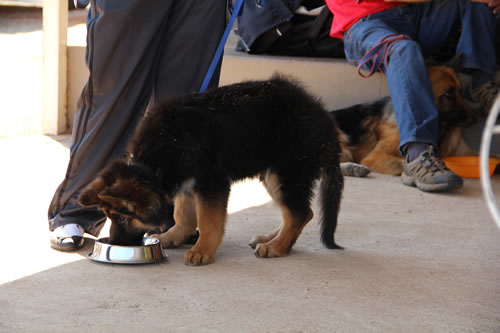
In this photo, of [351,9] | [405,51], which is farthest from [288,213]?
[351,9]

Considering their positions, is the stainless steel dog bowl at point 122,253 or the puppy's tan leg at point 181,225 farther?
the puppy's tan leg at point 181,225

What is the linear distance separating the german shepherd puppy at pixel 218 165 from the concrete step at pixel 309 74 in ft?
8.14

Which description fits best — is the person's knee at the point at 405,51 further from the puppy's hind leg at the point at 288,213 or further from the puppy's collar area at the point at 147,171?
the puppy's collar area at the point at 147,171

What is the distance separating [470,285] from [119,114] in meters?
1.78

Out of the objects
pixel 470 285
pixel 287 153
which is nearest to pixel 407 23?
pixel 287 153

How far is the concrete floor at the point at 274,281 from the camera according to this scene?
2.25 m

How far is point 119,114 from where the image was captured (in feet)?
10.2

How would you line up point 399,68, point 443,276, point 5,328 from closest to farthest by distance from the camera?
point 5,328 < point 443,276 < point 399,68

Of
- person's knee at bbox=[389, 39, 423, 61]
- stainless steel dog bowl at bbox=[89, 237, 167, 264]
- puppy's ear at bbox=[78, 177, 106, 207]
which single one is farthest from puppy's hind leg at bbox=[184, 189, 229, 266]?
person's knee at bbox=[389, 39, 423, 61]

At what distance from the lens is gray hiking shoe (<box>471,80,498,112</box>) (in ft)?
17.7

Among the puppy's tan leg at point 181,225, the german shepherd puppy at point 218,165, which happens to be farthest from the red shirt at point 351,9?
the puppy's tan leg at point 181,225

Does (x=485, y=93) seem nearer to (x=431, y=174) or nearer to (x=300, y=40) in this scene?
(x=431, y=174)

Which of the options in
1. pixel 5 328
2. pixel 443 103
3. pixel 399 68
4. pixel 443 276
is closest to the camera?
pixel 5 328

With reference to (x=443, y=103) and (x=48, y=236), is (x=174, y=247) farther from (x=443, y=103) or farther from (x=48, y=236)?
(x=443, y=103)
